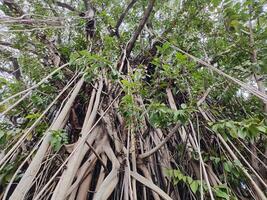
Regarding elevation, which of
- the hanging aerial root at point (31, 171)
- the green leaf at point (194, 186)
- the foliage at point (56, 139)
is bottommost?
the green leaf at point (194, 186)

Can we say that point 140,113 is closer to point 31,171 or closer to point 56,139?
point 56,139

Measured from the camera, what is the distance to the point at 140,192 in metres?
1.05

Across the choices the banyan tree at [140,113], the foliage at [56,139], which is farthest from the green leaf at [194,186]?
the foliage at [56,139]

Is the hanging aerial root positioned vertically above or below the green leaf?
above

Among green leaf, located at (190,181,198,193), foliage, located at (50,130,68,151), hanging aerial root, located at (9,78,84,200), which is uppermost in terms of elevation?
foliage, located at (50,130,68,151)

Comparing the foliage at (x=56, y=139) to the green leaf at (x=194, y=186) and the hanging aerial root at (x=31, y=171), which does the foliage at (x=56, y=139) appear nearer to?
the hanging aerial root at (x=31, y=171)

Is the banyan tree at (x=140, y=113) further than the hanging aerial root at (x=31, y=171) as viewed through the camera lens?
Yes

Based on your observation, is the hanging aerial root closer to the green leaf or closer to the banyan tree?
A: the banyan tree

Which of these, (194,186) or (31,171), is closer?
(31,171)

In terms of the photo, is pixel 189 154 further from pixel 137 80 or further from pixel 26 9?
pixel 26 9

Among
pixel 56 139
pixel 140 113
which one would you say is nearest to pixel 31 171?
pixel 56 139

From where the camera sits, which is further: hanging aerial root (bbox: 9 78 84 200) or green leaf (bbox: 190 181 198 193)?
green leaf (bbox: 190 181 198 193)

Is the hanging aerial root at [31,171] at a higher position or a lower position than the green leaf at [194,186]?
higher

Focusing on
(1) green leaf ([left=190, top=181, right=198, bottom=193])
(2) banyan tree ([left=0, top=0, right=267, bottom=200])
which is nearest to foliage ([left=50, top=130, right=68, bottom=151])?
(2) banyan tree ([left=0, top=0, right=267, bottom=200])
